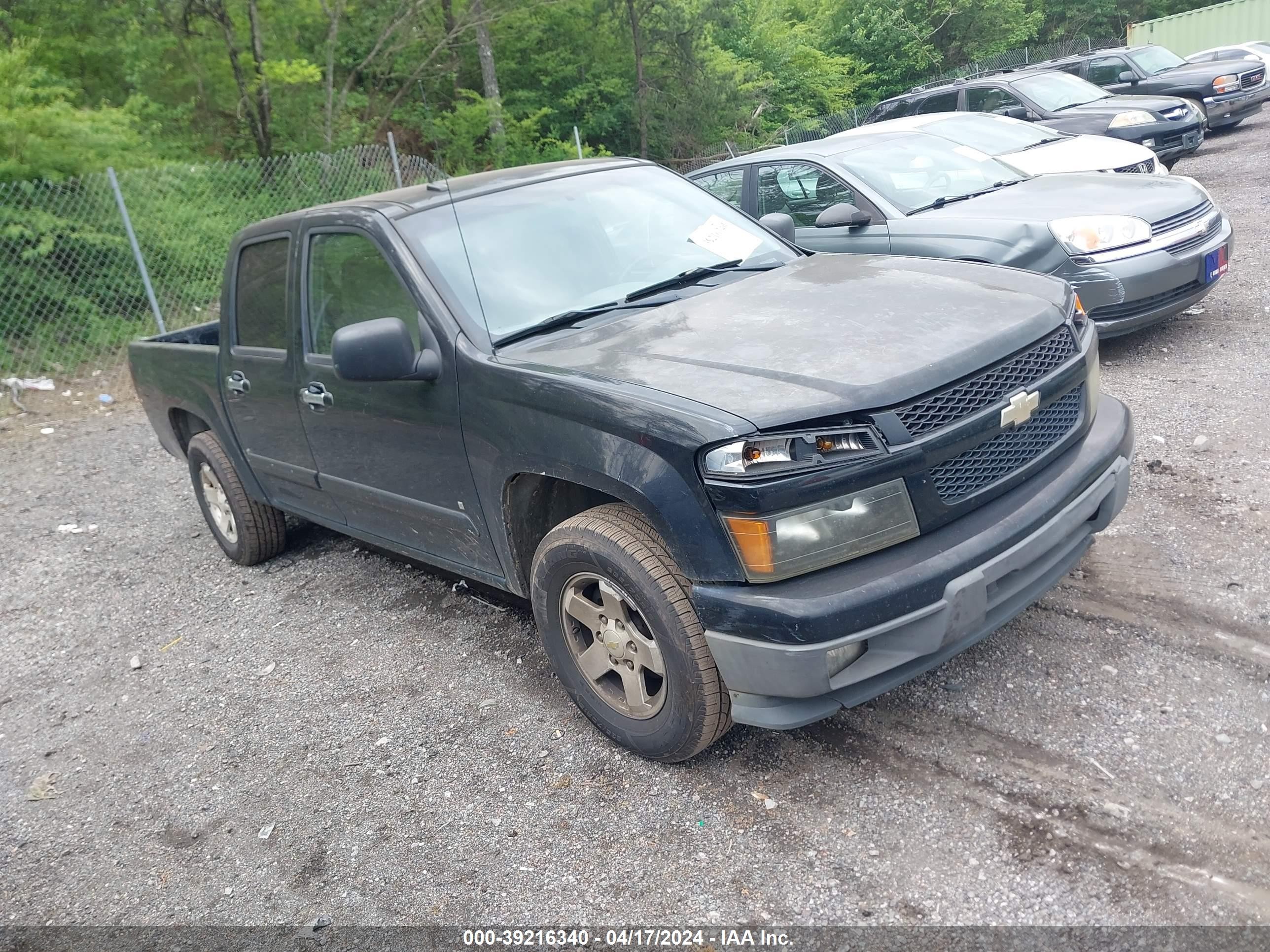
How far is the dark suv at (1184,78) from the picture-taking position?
50.3 ft

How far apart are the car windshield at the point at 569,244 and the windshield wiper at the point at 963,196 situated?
9.04 ft

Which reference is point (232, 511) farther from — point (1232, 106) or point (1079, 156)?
point (1232, 106)

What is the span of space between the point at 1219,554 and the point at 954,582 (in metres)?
1.89

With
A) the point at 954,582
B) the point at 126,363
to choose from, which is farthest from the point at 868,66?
the point at 954,582

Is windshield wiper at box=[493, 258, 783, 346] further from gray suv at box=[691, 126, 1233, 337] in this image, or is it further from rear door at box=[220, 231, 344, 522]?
gray suv at box=[691, 126, 1233, 337]

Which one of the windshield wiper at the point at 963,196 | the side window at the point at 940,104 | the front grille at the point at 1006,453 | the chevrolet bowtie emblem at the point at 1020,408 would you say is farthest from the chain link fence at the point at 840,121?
the chevrolet bowtie emblem at the point at 1020,408

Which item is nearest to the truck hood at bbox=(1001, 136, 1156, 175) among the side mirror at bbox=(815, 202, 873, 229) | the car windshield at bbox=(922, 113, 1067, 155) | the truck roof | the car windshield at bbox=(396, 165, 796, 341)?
the car windshield at bbox=(922, 113, 1067, 155)

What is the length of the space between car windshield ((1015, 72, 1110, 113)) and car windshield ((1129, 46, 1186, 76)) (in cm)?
389

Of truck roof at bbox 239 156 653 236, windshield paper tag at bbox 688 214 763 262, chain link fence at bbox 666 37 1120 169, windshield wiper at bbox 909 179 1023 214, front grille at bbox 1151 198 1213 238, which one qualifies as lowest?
chain link fence at bbox 666 37 1120 169

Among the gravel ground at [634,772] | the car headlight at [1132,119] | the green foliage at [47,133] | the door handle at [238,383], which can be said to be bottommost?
Result: the gravel ground at [634,772]

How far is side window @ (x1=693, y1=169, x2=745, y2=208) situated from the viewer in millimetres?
7695

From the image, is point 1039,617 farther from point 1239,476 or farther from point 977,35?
point 977,35

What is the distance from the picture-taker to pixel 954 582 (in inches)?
106

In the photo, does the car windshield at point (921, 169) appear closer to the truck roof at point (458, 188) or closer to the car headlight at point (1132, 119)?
the truck roof at point (458, 188)
